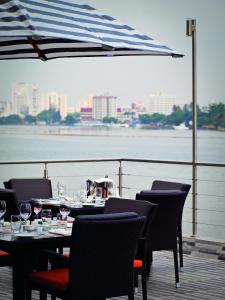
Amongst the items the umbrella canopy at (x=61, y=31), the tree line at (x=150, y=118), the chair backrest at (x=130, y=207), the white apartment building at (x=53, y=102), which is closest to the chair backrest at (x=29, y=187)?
the umbrella canopy at (x=61, y=31)

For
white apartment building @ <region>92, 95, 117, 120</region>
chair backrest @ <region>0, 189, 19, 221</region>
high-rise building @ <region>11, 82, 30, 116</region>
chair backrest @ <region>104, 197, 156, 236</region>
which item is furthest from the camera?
white apartment building @ <region>92, 95, 117, 120</region>

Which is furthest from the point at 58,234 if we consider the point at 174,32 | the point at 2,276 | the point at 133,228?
the point at 174,32

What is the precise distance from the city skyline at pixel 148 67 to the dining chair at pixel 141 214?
25778 millimetres

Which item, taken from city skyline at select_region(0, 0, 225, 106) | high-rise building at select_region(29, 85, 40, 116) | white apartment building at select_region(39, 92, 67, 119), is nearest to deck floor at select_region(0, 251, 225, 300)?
city skyline at select_region(0, 0, 225, 106)

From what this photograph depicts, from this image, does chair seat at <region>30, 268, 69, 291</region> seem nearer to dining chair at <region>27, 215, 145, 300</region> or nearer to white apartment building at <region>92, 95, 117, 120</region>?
dining chair at <region>27, 215, 145, 300</region>

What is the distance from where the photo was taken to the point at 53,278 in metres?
4.52

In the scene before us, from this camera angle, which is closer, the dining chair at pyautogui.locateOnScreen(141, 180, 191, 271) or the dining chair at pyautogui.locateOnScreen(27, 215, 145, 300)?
the dining chair at pyautogui.locateOnScreen(27, 215, 145, 300)

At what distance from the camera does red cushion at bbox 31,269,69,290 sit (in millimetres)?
4426

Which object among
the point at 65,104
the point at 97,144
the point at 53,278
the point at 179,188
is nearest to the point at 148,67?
the point at 97,144

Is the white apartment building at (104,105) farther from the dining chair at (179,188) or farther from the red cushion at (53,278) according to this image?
the red cushion at (53,278)

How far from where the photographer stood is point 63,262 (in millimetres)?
4578

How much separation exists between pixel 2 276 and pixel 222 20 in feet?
89.1

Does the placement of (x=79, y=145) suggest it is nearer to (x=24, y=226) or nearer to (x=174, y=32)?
(x=174, y=32)

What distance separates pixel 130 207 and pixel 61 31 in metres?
1.32
